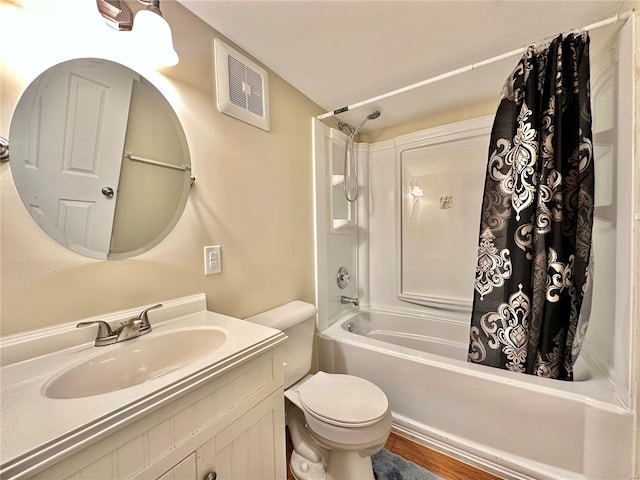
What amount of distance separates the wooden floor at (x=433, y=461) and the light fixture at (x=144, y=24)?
1932mm

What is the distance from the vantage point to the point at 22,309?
2.30 ft

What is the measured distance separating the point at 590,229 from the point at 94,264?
2.00 metres

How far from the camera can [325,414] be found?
106 cm

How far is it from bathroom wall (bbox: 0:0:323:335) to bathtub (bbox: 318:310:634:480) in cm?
66

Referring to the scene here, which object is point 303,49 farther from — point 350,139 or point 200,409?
point 200,409

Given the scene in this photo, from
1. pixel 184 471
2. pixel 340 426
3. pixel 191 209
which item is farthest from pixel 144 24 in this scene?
pixel 340 426

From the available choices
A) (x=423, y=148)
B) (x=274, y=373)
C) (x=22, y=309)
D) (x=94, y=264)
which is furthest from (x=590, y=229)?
(x=22, y=309)

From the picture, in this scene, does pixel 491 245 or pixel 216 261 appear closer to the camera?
pixel 216 261

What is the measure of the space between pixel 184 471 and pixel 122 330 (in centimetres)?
46

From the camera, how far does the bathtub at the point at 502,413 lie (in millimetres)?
1031

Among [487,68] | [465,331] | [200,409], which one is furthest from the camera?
[465,331]

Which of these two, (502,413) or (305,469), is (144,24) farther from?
(502,413)

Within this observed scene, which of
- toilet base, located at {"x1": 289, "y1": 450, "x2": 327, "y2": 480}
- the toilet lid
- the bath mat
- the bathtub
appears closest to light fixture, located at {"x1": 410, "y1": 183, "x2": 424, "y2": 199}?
the bathtub

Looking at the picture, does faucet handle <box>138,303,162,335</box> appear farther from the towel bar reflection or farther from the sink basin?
the towel bar reflection
